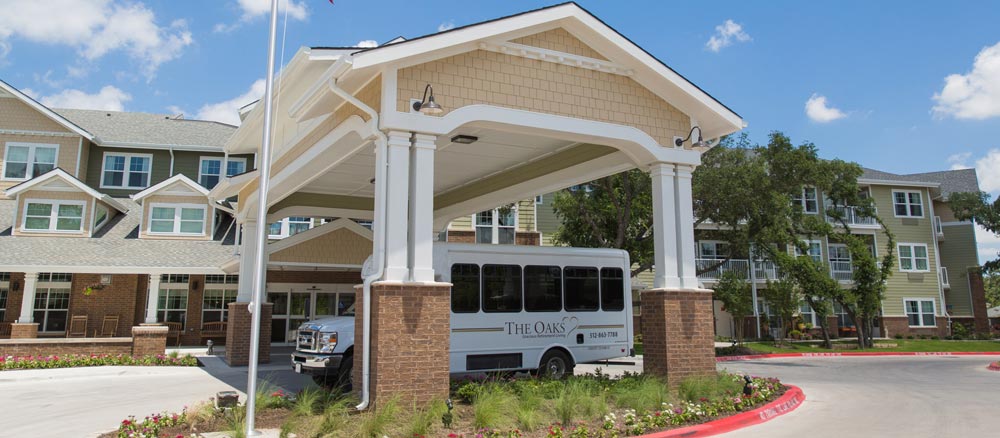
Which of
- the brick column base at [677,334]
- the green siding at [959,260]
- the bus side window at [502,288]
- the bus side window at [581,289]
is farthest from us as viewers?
the green siding at [959,260]

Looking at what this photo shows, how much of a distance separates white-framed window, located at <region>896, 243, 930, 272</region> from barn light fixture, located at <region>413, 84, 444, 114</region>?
40.1 metres

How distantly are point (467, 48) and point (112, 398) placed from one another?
929cm

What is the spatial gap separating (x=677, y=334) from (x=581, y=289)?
3134 millimetres

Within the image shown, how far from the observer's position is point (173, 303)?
25359 millimetres

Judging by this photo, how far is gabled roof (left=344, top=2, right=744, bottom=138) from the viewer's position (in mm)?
9594

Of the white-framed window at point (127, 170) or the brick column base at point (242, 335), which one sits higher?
the white-framed window at point (127, 170)

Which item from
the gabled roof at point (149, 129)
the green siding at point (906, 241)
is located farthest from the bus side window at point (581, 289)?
the green siding at point (906, 241)

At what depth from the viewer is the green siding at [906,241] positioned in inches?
1587

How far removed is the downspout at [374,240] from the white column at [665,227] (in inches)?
196

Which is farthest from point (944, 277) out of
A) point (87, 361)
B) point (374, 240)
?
point (87, 361)

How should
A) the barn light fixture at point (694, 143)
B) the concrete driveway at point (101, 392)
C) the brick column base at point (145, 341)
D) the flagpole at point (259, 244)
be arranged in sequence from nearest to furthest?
1. the flagpole at point (259, 244)
2. the concrete driveway at point (101, 392)
3. the barn light fixture at point (694, 143)
4. the brick column base at point (145, 341)

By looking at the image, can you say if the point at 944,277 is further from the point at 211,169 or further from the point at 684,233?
the point at 211,169

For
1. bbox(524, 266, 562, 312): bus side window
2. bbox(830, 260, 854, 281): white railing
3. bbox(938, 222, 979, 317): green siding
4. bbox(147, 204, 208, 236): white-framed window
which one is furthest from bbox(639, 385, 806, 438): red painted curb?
bbox(938, 222, 979, 317): green siding

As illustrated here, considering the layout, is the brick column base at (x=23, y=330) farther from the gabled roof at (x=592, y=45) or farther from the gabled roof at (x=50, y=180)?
the gabled roof at (x=592, y=45)
